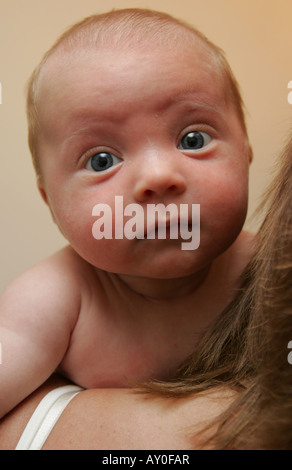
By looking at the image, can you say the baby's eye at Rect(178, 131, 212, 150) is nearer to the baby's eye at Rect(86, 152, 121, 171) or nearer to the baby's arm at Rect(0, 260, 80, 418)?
the baby's eye at Rect(86, 152, 121, 171)

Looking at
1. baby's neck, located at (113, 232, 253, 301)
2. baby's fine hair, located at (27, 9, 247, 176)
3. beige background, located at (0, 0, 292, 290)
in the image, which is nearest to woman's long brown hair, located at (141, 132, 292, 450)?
baby's neck, located at (113, 232, 253, 301)

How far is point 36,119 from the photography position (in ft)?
2.56

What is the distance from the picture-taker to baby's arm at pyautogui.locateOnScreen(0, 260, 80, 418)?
0.70 meters

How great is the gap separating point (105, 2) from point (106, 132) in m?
0.79

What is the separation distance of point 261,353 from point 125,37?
17.6 inches

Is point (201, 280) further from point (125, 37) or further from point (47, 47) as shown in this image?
point (47, 47)

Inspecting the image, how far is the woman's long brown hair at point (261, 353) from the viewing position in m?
0.48

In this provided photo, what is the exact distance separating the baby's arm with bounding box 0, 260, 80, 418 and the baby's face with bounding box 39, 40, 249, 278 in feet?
0.25

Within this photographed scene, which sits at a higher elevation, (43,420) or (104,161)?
(104,161)

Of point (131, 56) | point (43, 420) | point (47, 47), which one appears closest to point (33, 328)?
point (43, 420)

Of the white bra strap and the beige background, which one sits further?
the beige background

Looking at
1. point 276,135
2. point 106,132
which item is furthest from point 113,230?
point 276,135

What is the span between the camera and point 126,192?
0.66 metres
